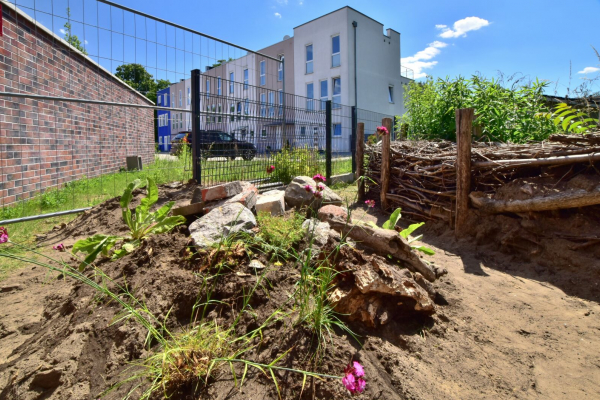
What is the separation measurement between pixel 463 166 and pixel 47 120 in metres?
6.83

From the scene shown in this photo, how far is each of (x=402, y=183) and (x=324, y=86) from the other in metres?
18.3

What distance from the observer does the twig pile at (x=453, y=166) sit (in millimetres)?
3924

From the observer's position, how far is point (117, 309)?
2150 millimetres

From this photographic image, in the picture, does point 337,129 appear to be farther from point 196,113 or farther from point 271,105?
point 196,113

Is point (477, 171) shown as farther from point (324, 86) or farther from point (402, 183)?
point (324, 86)

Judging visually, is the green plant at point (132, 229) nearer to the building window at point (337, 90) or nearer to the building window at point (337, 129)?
the building window at point (337, 129)

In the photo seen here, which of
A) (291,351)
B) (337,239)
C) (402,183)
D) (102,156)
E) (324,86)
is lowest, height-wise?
(291,351)

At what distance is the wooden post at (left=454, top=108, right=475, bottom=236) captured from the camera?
14.8 ft

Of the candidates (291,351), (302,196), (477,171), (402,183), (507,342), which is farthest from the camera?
(402,183)

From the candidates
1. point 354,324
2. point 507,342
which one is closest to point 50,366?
point 354,324

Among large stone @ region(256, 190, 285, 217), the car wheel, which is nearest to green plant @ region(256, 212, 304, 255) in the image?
large stone @ region(256, 190, 285, 217)

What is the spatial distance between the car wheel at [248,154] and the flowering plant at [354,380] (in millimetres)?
4952

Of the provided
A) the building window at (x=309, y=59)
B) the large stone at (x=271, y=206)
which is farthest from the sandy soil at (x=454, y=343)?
the building window at (x=309, y=59)

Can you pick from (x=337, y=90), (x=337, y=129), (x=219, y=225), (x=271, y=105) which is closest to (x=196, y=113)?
(x=271, y=105)
